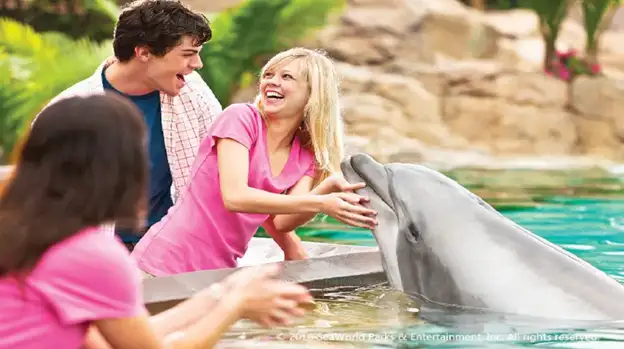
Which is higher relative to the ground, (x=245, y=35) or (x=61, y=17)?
(x=245, y=35)

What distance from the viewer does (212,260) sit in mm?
4395

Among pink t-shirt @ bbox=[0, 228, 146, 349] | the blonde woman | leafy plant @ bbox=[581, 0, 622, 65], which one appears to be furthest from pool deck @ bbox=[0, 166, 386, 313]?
leafy plant @ bbox=[581, 0, 622, 65]

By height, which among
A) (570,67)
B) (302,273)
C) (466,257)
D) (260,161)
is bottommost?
(570,67)

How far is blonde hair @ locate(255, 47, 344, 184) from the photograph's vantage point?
4387 millimetres

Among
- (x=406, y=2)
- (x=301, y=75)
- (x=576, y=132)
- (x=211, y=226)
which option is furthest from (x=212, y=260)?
(x=406, y=2)

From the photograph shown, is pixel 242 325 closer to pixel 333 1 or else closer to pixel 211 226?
pixel 211 226

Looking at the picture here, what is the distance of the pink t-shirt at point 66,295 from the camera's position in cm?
220

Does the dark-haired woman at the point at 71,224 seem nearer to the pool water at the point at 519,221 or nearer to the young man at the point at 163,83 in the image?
the pool water at the point at 519,221

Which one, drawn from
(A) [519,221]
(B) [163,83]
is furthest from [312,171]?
(A) [519,221]

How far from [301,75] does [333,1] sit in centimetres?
1218

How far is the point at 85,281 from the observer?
2207 millimetres

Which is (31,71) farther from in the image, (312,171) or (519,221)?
(312,171)

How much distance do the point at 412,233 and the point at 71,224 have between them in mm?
1975

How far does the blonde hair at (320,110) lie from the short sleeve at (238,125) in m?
0.14
